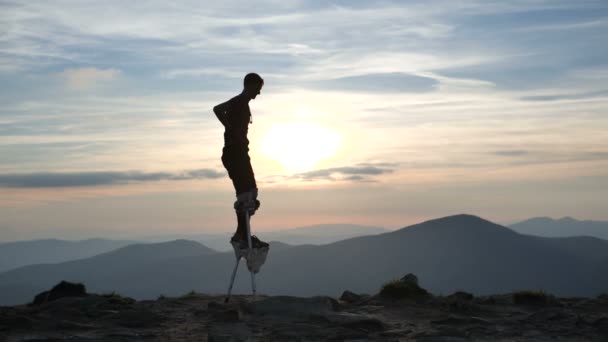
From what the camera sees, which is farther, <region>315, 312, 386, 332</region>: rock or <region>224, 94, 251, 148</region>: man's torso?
<region>224, 94, 251, 148</region>: man's torso

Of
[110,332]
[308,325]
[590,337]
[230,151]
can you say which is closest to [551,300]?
[590,337]

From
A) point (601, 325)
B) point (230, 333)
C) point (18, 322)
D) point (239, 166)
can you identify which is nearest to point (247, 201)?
point (239, 166)

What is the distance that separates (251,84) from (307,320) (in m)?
4.47

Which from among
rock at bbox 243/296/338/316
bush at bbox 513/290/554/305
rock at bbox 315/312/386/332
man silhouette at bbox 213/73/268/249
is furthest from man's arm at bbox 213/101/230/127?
bush at bbox 513/290/554/305

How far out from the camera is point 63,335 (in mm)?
10258

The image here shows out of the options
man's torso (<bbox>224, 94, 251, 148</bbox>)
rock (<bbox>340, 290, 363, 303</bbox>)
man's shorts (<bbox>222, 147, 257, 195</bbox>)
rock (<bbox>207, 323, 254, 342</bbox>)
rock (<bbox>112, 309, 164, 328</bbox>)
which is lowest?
rock (<bbox>207, 323, 254, 342</bbox>)

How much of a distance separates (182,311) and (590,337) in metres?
7.01

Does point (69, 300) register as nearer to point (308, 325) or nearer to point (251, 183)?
point (251, 183)

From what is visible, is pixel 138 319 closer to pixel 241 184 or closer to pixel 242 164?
pixel 241 184

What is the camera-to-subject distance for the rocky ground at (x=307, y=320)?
10.2m

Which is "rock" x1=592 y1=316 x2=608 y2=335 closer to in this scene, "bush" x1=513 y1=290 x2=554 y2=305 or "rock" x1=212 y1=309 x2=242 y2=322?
"bush" x1=513 y1=290 x2=554 y2=305

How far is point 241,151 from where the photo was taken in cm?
1284

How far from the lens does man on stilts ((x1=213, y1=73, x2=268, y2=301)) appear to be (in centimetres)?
1266

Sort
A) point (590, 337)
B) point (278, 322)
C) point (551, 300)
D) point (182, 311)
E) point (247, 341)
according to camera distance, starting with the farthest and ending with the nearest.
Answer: point (551, 300), point (182, 311), point (278, 322), point (590, 337), point (247, 341)
